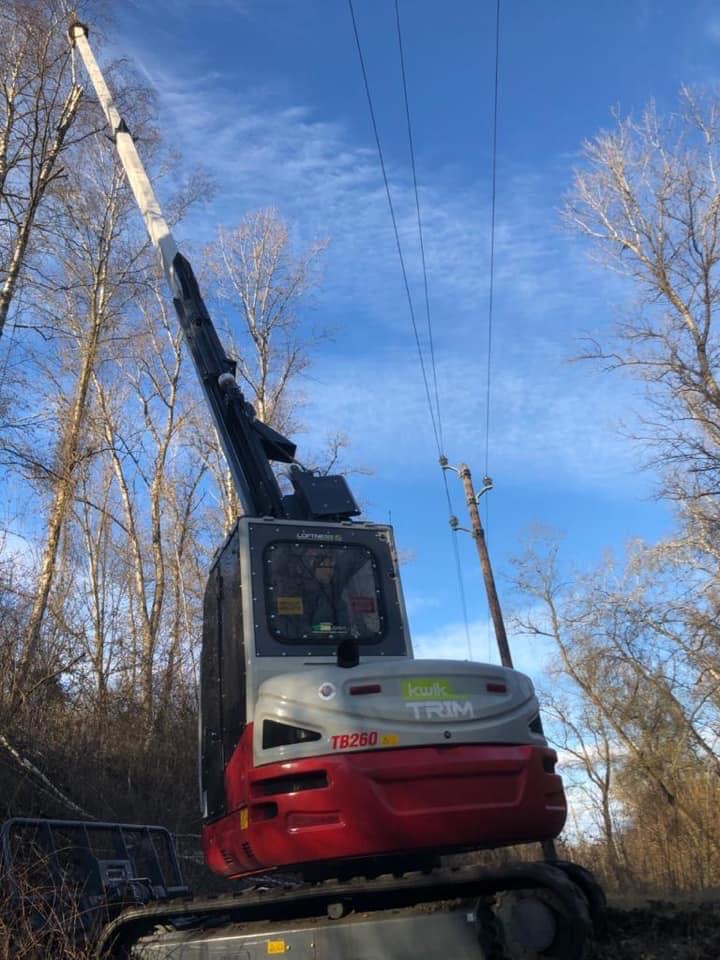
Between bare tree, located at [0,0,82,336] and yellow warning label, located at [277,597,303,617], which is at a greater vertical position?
bare tree, located at [0,0,82,336]

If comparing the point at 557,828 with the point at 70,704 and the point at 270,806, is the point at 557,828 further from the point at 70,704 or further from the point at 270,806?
the point at 70,704

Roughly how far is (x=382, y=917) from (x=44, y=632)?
38.3 feet

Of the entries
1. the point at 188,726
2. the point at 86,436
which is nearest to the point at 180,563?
the point at 86,436

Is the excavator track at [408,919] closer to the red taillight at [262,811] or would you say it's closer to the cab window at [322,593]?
the red taillight at [262,811]

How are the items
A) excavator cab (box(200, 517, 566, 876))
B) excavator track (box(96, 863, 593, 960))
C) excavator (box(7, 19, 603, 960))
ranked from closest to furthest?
excavator track (box(96, 863, 593, 960)), excavator (box(7, 19, 603, 960)), excavator cab (box(200, 517, 566, 876))

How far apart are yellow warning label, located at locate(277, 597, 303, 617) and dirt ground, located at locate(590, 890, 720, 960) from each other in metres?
2.48

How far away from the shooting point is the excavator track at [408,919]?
396cm

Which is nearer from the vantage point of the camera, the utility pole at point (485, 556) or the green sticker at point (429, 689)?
the green sticker at point (429, 689)

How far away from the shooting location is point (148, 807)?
12922mm

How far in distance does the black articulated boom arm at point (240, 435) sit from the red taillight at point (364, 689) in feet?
5.85

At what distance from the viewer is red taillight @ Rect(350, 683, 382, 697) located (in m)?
4.43

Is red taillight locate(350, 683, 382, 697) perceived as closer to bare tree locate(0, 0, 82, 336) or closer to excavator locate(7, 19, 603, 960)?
excavator locate(7, 19, 603, 960)

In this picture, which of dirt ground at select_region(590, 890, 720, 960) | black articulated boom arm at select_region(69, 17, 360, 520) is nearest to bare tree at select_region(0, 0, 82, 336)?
black articulated boom arm at select_region(69, 17, 360, 520)

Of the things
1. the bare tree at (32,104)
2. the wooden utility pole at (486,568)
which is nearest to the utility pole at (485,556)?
the wooden utility pole at (486,568)
